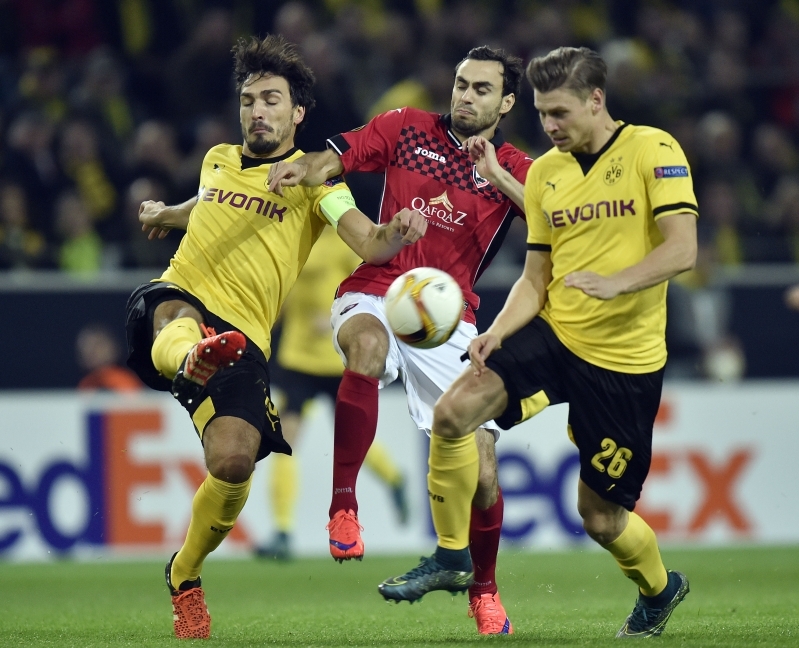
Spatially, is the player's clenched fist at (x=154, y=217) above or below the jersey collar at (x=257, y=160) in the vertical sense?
below

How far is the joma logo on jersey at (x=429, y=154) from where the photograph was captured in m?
6.75

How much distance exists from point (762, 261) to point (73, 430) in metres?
6.66

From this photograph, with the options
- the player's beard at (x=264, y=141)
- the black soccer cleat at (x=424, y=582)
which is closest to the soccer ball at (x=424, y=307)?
the black soccer cleat at (x=424, y=582)

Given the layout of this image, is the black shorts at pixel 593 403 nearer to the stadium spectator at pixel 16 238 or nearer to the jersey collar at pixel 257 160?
the jersey collar at pixel 257 160

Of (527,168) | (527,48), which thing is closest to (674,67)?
(527,48)

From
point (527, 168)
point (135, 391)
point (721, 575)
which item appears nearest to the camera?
point (527, 168)

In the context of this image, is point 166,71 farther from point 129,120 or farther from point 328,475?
point 328,475

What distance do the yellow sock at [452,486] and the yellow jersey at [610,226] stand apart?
26.7 inches

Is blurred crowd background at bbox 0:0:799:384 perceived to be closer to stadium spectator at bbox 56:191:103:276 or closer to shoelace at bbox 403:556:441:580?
stadium spectator at bbox 56:191:103:276

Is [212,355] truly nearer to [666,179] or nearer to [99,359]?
[666,179]

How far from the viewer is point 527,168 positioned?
6684 millimetres

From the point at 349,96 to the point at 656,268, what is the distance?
801cm

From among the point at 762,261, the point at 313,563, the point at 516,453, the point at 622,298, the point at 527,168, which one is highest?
the point at 527,168

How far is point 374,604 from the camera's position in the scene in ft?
27.0
